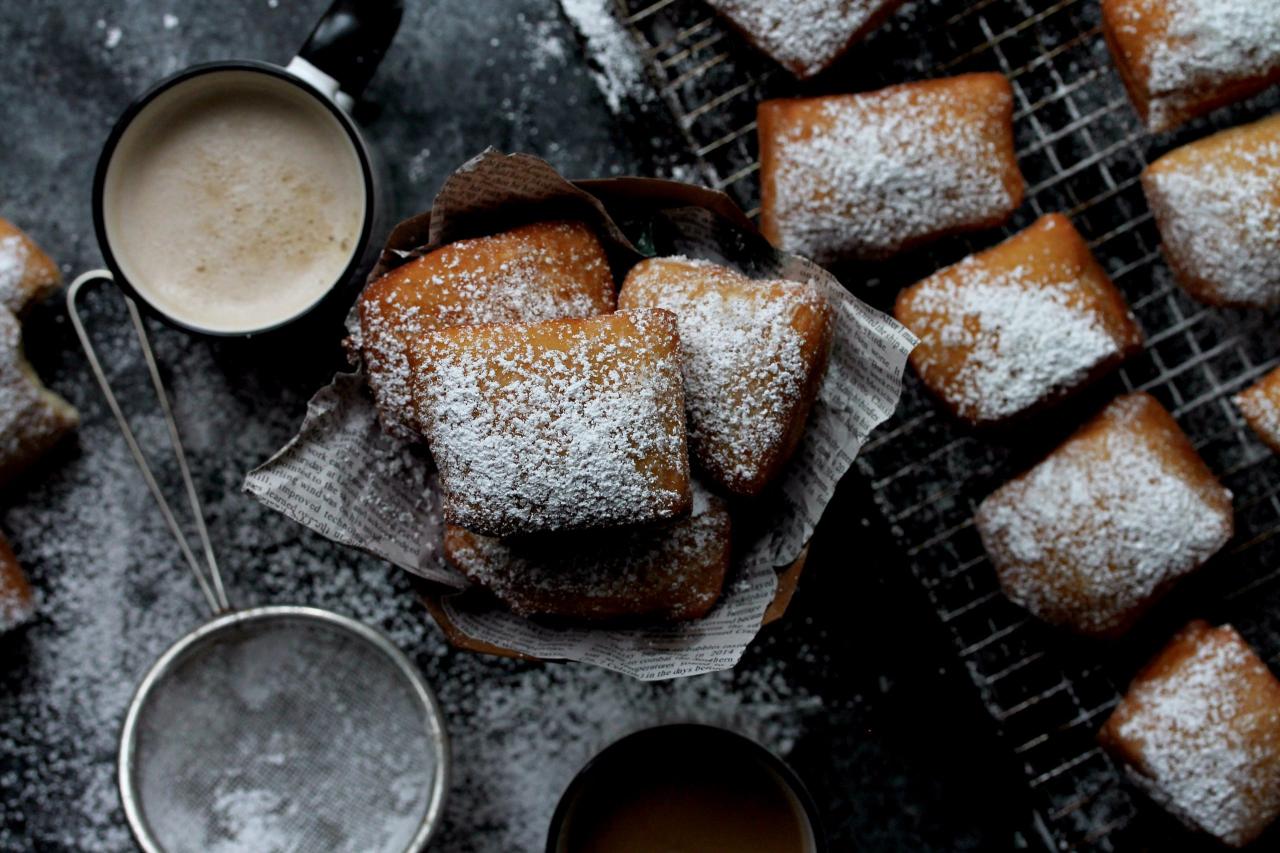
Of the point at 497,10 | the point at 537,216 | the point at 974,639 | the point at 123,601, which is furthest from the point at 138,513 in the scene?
the point at 974,639

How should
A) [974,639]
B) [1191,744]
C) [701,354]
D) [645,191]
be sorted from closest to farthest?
[701,354]
[645,191]
[1191,744]
[974,639]

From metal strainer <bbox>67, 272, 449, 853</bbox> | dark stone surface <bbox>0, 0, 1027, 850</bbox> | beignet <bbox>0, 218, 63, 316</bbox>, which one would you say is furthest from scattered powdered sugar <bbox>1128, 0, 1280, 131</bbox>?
beignet <bbox>0, 218, 63, 316</bbox>

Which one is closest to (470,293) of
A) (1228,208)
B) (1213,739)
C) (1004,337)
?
(1004,337)

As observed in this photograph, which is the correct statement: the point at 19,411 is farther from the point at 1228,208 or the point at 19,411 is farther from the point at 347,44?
the point at 1228,208

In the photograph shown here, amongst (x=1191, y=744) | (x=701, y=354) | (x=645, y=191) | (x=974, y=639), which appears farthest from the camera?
(x=974, y=639)

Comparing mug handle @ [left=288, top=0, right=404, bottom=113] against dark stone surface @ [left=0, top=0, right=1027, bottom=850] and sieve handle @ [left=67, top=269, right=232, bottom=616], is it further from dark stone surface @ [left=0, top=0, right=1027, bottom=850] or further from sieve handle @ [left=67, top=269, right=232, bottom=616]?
sieve handle @ [left=67, top=269, right=232, bottom=616]

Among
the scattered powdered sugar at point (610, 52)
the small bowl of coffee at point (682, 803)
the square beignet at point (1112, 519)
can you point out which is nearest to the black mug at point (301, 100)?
the scattered powdered sugar at point (610, 52)

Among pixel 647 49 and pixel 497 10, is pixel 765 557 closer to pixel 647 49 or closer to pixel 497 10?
pixel 647 49
